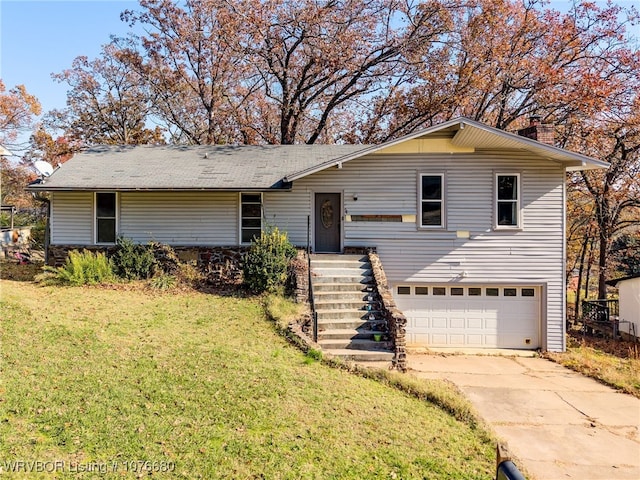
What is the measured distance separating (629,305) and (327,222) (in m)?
11.7

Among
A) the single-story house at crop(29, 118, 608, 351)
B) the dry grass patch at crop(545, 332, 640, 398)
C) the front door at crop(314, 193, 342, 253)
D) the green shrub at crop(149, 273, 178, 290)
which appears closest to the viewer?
the dry grass patch at crop(545, 332, 640, 398)

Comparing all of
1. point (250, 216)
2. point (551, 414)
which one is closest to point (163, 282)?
point (250, 216)

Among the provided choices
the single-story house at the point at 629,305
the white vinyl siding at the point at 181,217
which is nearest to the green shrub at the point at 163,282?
the white vinyl siding at the point at 181,217

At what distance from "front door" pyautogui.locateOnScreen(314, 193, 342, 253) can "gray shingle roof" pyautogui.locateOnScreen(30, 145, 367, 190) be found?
55.6 inches

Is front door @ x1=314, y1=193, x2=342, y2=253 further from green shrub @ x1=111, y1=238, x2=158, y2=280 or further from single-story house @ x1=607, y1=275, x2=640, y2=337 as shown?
single-story house @ x1=607, y1=275, x2=640, y2=337

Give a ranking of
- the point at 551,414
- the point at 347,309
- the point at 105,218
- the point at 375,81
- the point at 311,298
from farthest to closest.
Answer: the point at 375,81
the point at 105,218
the point at 311,298
the point at 347,309
the point at 551,414

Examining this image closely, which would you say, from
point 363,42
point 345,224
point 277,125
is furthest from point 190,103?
point 345,224

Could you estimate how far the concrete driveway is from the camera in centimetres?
505

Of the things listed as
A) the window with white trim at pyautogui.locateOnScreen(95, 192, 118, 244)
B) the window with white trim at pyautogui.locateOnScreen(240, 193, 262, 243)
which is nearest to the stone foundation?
the window with white trim at pyautogui.locateOnScreen(240, 193, 262, 243)

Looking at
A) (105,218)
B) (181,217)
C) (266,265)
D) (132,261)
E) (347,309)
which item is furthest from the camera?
(105,218)

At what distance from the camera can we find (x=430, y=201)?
11883mm

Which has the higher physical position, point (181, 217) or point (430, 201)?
point (430, 201)

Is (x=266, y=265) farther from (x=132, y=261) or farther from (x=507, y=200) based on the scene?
(x=507, y=200)

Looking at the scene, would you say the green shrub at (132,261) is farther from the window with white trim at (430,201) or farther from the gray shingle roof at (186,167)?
the window with white trim at (430,201)
